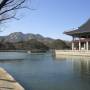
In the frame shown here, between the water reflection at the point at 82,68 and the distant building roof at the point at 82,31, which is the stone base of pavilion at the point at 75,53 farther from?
the water reflection at the point at 82,68

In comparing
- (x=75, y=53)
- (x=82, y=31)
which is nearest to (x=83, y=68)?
(x=75, y=53)

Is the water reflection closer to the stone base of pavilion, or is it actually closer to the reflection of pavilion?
the reflection of pavilion

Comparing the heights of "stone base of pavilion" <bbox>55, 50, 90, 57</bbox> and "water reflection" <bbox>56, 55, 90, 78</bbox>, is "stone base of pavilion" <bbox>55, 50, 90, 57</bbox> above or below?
above

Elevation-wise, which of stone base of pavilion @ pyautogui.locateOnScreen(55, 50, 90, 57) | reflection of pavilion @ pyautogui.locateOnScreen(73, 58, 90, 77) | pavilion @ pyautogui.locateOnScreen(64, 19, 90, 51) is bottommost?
reflection of pavilion @ pyautogui.locateOnScreen(73, 58, 90, 77)

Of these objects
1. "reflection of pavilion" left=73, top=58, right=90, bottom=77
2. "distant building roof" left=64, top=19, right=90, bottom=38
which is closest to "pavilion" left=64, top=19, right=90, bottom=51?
"distant building roof" left=64, top=19, right=90, bottom=38

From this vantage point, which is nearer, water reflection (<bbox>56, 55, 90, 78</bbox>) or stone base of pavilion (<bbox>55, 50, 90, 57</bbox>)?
water reflection (<bbox>56, 55, 90, 78</bbox>)

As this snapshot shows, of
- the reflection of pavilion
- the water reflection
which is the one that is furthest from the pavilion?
the reflection of pavilion

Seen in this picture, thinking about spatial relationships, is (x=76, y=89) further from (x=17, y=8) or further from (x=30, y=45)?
(x=30, y=45)

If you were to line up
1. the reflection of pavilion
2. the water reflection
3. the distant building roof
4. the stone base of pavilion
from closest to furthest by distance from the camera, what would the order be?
1. the water reflection
2. the reflection of pavilion
3. the stone base of pavilion
4. the distant building roof

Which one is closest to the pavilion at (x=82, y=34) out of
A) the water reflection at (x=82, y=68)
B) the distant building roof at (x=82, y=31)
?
the distant building roof at (x=82, y=31)

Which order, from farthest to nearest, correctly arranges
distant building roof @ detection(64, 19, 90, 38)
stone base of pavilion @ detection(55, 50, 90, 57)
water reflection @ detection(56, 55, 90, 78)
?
distant building roof @ detection(64, 19, 90, 38), stone base of pavilion @ detection(55, 50, 90, 57), water reflection @ detection(56, 55, 90, 78)

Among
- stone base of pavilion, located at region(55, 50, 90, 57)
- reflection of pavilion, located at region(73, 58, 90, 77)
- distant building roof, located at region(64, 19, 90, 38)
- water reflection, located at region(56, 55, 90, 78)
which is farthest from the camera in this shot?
distant building roof, located at region(64, 19, 90, 38)

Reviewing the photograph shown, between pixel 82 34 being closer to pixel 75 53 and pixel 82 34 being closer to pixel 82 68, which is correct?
pixel 75 53

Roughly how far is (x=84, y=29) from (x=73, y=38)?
19.6ft
